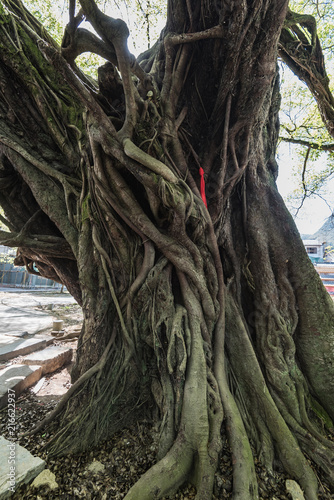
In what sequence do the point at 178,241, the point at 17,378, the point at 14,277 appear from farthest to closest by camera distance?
the point at 14,277
the point at 17,378
the point at 178,241

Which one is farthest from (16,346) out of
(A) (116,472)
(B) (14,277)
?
(B) (14,277)

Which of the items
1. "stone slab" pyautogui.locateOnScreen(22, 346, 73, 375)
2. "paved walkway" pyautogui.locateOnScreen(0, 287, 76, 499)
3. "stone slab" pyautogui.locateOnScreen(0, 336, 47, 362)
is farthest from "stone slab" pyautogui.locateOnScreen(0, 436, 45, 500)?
"stone slab" pyautogui.locateOnScreen(0, 336, 47, 362)

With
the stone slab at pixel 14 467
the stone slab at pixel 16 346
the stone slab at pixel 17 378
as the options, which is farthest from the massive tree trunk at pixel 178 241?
the stone slab at pixel 16 346

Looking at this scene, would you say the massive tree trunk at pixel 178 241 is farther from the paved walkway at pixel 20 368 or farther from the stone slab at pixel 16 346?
the stone slab at pixel 16 346

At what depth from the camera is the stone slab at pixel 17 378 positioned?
235cm

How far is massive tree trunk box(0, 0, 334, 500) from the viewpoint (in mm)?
1691

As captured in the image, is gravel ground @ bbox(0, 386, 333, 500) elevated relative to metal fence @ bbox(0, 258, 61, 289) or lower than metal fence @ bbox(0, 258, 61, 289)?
lower

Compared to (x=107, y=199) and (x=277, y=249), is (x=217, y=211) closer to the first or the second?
(x=277, y=249)

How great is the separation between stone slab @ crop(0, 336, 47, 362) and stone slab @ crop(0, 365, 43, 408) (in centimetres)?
89

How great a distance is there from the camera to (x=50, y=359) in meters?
3.32

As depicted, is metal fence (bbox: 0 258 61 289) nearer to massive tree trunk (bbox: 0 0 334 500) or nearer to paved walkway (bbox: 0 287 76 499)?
paved walkway (bbox: 0 287 76 499)

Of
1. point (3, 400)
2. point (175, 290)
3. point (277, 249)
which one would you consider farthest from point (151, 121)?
point (3, 400)

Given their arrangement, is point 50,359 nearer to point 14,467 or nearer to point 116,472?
point 14,467

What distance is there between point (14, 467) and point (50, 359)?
2.05m
